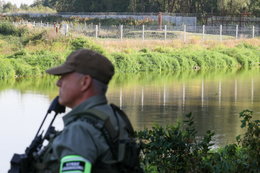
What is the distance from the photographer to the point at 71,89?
2922 millimetres

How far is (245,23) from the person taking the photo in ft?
196

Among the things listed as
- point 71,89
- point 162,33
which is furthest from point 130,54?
point 71,89

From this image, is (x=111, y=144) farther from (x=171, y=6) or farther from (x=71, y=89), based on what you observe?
(x=171, y=6)

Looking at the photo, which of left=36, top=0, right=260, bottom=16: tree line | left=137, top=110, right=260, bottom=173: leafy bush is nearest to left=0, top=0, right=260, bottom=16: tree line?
left=36, top=0, right=260, bottom=16: tree line

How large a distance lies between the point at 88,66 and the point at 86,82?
0.07 m

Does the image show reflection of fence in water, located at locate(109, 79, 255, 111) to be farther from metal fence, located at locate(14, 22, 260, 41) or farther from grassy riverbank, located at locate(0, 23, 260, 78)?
metal fence, located at locate(14, 22, 260, 41)

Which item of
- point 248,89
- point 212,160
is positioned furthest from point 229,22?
point 212,160

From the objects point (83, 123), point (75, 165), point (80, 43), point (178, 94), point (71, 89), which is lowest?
point (178, 94)

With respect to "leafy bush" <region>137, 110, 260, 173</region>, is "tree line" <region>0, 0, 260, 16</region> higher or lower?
higher

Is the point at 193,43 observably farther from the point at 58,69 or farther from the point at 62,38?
the point at 58,69

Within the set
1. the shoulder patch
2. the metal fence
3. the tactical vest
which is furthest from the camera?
the metal fence

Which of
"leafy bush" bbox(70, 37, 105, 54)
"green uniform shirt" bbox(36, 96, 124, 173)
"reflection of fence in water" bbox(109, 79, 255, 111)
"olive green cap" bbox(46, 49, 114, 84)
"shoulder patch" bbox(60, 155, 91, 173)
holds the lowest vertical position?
"reflection of fence in water" bbox(109, 79, 255, 111)

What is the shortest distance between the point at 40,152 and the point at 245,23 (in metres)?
58.3

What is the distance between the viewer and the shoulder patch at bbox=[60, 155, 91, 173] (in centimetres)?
268
